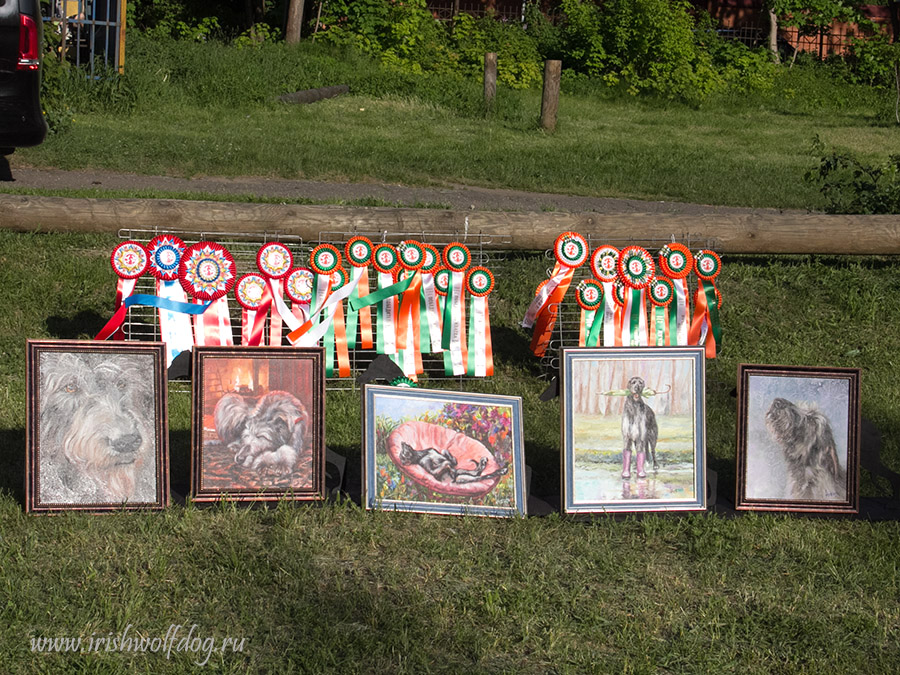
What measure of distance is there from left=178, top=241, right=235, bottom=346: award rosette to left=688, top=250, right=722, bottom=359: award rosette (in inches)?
94.8

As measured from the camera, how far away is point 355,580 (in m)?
3.47

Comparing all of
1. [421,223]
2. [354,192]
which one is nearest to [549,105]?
[354,192]

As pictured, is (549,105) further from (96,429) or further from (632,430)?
(96,429)

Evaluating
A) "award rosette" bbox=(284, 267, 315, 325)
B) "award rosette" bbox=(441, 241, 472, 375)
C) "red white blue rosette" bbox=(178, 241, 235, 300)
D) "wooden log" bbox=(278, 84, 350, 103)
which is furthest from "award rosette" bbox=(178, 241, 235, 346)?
"wooden log" bbox=(278, 84, 350, 103)

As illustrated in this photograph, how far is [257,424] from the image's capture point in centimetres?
379

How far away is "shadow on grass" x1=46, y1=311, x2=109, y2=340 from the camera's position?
5848mm

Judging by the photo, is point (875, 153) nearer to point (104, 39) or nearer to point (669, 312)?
point (669, 312)

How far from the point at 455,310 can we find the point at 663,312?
109 centimetres

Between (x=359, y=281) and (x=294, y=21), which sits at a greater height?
(x=294, y=21)

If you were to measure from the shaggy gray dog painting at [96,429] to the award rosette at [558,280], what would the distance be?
231 centimetres

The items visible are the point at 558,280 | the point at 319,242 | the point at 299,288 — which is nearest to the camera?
the point at 299,288

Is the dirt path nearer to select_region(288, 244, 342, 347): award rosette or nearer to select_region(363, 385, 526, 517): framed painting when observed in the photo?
select_region(288, 244, 342, 347): award rosette

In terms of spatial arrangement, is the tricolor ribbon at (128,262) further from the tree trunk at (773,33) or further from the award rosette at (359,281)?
the tree trunk at (773,33)

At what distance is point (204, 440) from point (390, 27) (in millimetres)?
16228
